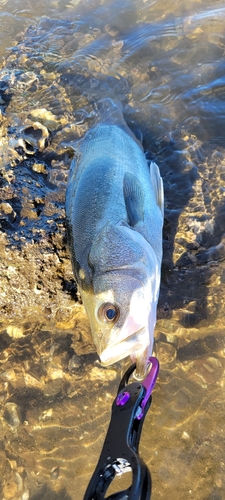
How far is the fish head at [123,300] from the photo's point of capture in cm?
230

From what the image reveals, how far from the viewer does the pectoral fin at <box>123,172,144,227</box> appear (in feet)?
9.68

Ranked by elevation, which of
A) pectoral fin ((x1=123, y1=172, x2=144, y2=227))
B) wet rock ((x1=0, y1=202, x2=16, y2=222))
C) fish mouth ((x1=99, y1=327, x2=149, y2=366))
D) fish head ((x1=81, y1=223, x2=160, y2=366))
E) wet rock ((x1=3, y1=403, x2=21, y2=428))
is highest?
pectoral fin ((x1=123, y1=172, x2=144, y2=227))

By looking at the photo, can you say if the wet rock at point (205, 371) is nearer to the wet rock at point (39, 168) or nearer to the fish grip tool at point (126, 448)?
the fish grip tool at point (126, 448)

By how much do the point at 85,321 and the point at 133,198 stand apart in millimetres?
1258

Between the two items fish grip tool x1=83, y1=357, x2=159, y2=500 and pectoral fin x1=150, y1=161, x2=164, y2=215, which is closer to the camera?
fish grip tool x1=83, y1=357, x2=159, y2=500

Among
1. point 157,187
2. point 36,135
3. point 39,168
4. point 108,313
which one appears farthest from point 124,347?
point 36,135

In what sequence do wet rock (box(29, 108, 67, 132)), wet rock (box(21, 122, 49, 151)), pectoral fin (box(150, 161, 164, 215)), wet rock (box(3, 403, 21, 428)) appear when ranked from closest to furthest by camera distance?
1. wet rock (box(3, 403, 21, 428))
2. pectoral fin (box(150, 161, 164, 215))
3. wet rock (box(21, 122, 49, 151))
4. wet rock (box(29, 108, 67, 132))

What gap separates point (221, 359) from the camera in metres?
3.15

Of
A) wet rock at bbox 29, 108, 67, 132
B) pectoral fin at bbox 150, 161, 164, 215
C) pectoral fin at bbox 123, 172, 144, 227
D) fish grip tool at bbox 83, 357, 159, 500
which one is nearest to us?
fish grip tool at bbox 83, 357, 159, 500

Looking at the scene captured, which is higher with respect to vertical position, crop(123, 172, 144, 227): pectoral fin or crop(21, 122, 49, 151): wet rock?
crop(21, 122, 49, 151): wet rock

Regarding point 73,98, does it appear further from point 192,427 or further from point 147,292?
point 192,427

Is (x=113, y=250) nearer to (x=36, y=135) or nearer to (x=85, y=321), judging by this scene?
(x=85, y=321)

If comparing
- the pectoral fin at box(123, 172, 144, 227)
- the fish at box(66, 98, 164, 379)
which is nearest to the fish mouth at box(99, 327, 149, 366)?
the fish at box(66, 98, 164, 379)

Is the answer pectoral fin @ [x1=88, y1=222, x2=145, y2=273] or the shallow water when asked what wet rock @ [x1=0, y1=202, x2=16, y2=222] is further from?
pectoral fin @ [x1=88, y1=222, x2=145, y2=273]
